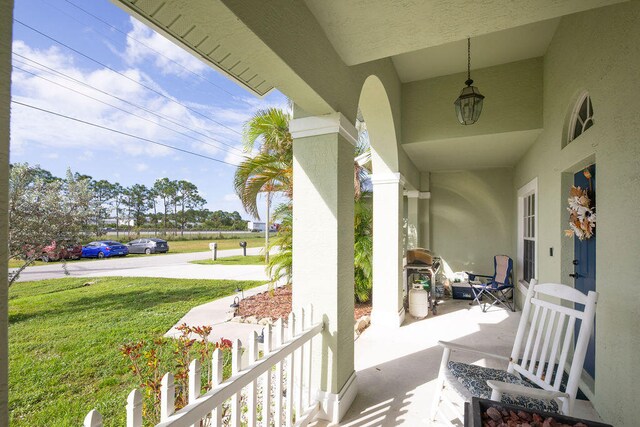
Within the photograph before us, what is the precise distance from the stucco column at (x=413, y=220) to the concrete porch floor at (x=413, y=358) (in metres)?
1.51

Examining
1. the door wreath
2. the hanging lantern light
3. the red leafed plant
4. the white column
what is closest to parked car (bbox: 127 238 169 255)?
the red leafed plant

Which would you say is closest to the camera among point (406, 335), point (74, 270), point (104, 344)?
point (406, 335)

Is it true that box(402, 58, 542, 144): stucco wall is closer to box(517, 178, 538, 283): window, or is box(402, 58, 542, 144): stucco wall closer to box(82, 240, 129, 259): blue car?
box(517, 178, 538, 283): window

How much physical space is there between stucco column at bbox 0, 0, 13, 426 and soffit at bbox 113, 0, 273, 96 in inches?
24.9

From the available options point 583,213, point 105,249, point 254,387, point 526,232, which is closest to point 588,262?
point 583,213

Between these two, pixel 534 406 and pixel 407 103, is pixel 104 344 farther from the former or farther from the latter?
pixel 407 103

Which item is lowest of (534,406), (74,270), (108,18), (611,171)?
(74,270)

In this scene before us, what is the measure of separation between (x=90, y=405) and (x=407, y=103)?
5.58m

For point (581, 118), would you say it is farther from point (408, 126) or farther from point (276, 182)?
point (276, 182)

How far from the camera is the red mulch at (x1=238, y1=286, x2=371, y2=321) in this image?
16.8 ft

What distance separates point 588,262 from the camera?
2.70 meters

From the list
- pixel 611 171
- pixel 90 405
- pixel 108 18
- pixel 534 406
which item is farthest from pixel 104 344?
pixel 108 18

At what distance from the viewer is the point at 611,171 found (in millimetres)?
2051

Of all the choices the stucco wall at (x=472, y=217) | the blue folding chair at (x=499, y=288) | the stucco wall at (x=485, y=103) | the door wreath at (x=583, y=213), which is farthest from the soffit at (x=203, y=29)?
the stucco wall at (x=472, y=217)
